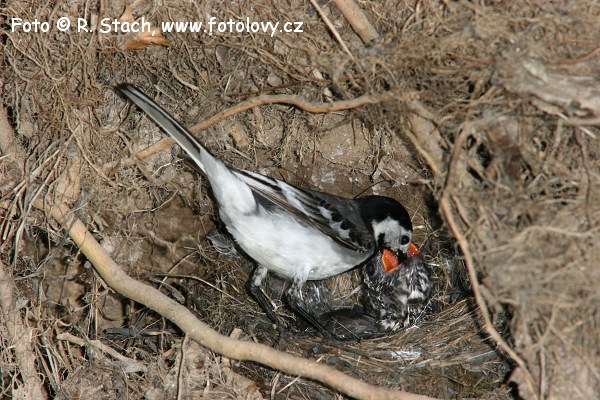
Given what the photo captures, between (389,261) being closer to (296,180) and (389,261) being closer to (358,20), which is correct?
(296,180)

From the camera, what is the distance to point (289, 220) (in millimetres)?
4434

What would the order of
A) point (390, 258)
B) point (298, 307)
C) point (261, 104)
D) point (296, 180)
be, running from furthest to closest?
1. point (296, 180)
2. point (390, 258)
3. point (298, 307)
4. point (261, 104)

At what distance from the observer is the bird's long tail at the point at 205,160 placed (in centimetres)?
398

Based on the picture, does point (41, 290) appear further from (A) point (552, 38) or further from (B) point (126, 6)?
(A) point (552, 38)

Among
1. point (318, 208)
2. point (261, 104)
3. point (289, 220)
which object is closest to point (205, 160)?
point (261, 104)

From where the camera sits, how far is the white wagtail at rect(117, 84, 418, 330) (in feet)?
13.7

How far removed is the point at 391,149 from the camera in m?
4.99

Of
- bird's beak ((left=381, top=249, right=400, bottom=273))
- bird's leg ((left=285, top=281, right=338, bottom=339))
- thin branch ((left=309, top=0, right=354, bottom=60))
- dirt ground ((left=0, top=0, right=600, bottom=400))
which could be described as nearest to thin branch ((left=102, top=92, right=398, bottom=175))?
dirt ground ((left=0, top=0, right=600, bottom=400))

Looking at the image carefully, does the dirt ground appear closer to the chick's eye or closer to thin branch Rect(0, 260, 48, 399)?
thin branch Rect(0, 260, 48, 399)

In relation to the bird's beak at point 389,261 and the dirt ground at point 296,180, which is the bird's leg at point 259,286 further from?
the bird's beak at point 389,261

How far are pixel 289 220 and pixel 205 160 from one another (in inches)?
29.4

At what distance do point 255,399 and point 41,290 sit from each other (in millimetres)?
1596

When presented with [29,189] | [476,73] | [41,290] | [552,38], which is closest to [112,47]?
[29,189]

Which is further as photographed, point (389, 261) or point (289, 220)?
point (389, 261)
